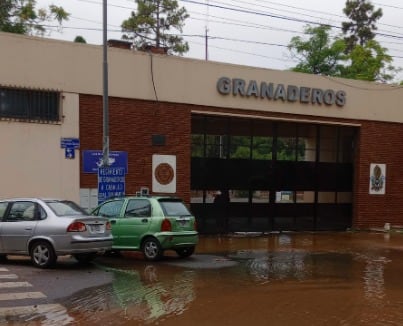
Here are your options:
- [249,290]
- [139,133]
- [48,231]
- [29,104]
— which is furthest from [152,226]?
[139,133]

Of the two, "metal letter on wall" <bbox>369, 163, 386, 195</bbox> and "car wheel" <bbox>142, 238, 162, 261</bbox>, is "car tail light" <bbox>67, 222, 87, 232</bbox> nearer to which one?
"car wheel" <bbox>142, 238, 162, 261</bbox>

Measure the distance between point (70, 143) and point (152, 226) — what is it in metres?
5.79

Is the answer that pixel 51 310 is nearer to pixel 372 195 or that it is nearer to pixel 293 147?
pixel 293 147

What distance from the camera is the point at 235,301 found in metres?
9.47

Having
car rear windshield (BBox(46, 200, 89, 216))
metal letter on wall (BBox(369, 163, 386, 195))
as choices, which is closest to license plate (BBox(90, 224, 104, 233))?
car rear windshield (BBox(46, 200, 89, 216))

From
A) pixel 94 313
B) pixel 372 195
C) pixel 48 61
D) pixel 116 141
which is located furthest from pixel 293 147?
pixel 94 313

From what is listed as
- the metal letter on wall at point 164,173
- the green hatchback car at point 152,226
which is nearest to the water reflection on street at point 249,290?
the green hatchback car at point 152,226

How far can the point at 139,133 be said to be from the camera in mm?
20141

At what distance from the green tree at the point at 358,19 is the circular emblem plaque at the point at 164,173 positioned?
4176cm

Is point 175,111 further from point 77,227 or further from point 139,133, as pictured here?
point 77,227

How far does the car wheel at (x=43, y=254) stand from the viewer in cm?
1223

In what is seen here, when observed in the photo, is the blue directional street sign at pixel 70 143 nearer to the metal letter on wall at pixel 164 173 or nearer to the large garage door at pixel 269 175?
the metal letter on wall at pixel 164 173

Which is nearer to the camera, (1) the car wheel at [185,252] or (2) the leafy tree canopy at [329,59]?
(1) the car wheel at [185,252]

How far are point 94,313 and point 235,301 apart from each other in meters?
2.30
